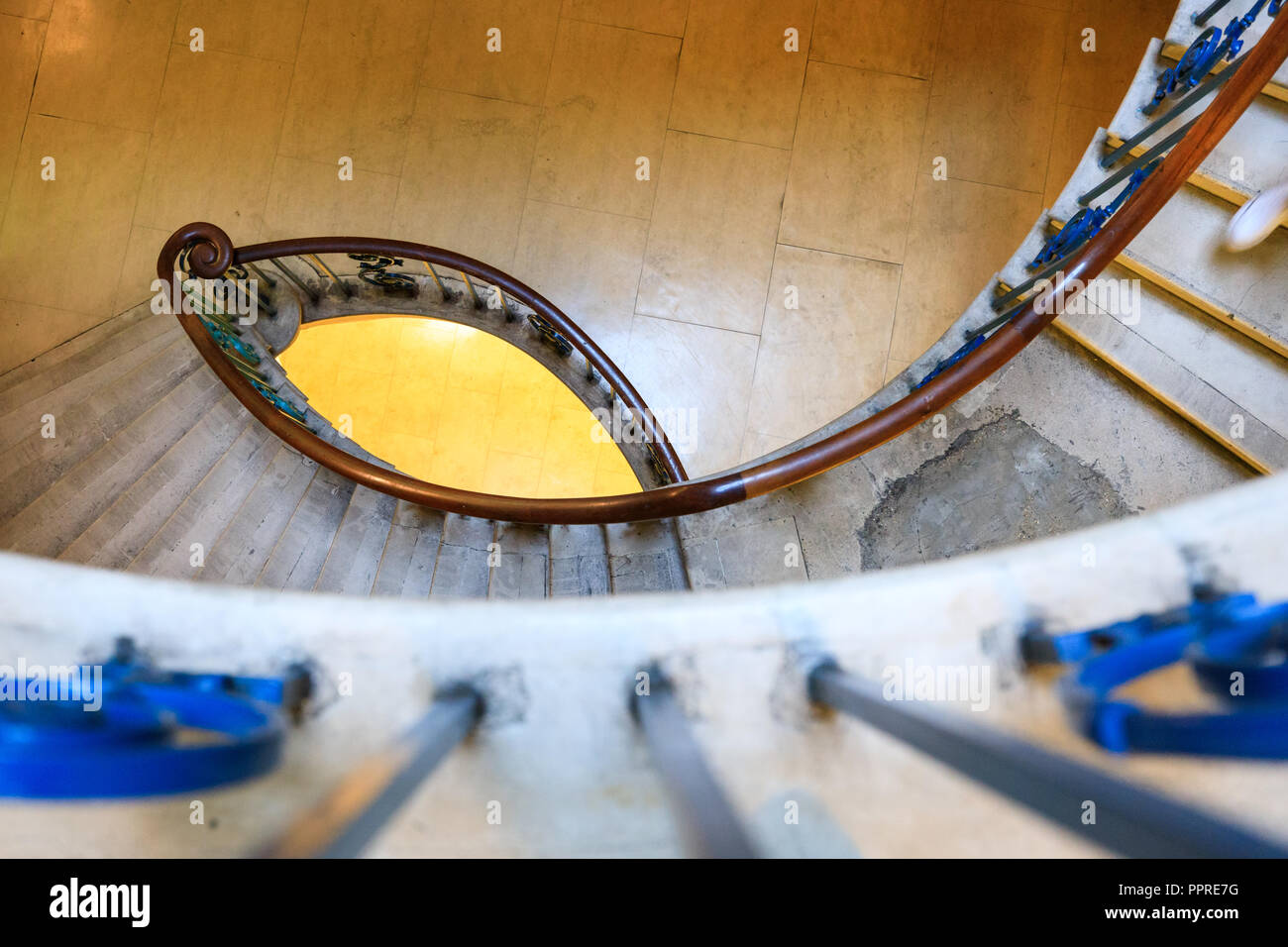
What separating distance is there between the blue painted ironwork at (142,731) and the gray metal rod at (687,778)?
0.45 m

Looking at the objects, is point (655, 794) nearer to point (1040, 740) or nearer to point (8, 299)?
point (1040, 740)

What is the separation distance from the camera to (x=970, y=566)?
1046 mm

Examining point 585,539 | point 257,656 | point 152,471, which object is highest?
point 152,471

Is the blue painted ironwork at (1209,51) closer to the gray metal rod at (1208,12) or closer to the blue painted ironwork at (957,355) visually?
the gray metal rod at (1208,12)

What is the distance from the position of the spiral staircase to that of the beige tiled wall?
0.70 meters

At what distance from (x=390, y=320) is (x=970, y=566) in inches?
179

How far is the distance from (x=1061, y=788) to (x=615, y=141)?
4042mm

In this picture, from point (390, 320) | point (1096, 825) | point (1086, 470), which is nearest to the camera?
point (1096, 825)

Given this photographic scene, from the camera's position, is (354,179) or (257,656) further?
(354,179)

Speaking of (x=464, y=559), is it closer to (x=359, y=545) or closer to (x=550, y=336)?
(x=359, y=545)

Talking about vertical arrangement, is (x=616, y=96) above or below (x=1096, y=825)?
above

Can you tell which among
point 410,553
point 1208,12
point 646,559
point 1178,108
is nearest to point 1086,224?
point 1178,108

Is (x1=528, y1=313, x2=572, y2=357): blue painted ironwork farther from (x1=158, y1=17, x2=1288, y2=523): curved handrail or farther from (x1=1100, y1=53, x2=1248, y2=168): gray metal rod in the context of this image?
(x1=1100, y1=53, x2=1248, y2=168): gray metal rod
